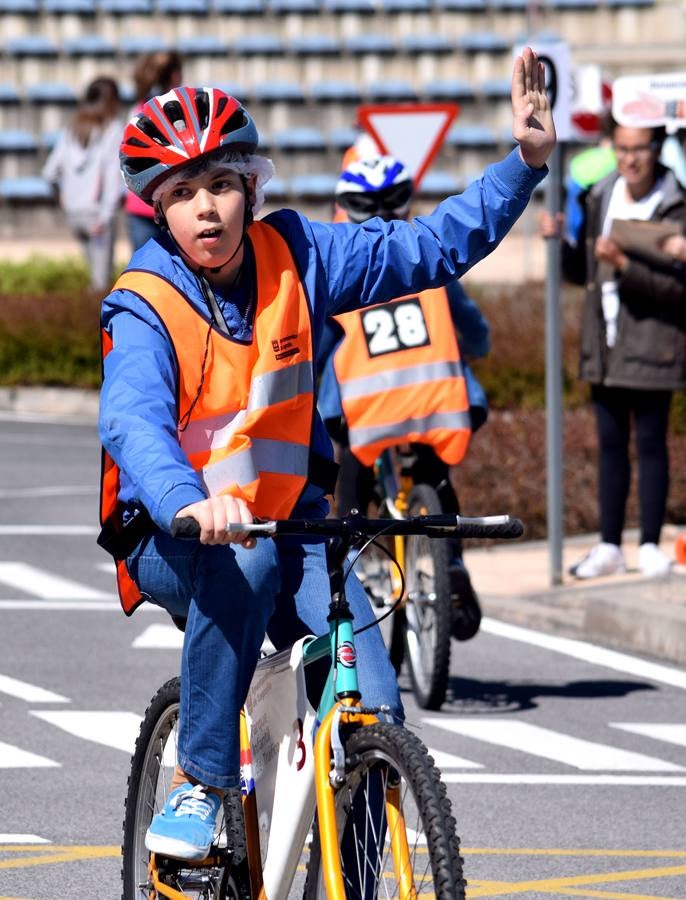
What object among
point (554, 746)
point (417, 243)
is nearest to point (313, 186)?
point (554, 746)

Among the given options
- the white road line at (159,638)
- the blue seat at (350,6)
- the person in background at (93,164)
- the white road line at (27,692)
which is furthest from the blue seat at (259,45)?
the white road line at (27,692)

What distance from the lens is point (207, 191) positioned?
4559mm

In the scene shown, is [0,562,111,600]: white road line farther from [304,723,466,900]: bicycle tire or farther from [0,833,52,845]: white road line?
[304,723,466,900]: bicycle tire

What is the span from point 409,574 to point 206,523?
4815 mm

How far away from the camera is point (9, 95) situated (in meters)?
33.4

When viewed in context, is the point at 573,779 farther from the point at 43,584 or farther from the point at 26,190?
the point at 26,190

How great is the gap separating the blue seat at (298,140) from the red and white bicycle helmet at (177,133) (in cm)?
2876

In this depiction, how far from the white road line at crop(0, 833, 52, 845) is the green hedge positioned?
32.9ft

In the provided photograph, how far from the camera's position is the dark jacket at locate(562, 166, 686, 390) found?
1055 centimetres

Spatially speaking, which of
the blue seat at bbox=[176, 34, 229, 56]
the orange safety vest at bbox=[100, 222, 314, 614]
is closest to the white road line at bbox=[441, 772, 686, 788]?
the orange safety vest at bbox=[100, 222, 314, 614]

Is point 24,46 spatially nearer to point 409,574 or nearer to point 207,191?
point 409,574

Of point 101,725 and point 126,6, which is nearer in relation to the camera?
point 101,725

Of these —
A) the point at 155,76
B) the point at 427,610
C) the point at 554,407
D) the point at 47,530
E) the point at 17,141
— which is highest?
the point at 155,76

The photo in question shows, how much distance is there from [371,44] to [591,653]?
80.6 ft
